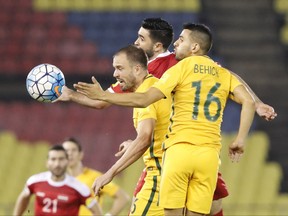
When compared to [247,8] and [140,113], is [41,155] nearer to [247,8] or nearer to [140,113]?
[247,8]

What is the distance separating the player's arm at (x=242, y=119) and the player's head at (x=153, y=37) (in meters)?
1.08

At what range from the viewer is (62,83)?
23.4 feet

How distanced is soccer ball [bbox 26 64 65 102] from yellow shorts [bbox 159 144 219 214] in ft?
3.45

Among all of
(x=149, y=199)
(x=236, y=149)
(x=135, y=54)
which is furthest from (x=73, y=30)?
(x=236, y=149)

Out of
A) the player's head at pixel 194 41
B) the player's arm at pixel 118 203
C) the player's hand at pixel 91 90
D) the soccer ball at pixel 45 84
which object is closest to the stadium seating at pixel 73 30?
the player's arm at pixel 118 203

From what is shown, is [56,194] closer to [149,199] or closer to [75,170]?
[75,170]

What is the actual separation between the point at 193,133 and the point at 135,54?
0.79 m

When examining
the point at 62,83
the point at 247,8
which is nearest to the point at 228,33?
the point at 247,8

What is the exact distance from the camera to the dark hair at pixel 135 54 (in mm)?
6914

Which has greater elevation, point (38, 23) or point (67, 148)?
point (38, 23)

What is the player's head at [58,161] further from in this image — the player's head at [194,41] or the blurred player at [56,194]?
the player's head at [194,41]

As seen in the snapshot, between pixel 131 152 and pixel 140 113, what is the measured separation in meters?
0.35

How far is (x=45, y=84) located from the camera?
7.04 meters

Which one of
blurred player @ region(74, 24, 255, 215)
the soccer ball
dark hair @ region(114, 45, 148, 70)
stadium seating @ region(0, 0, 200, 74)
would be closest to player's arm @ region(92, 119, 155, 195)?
blurred player @ region(74, 24, 255, 215)
